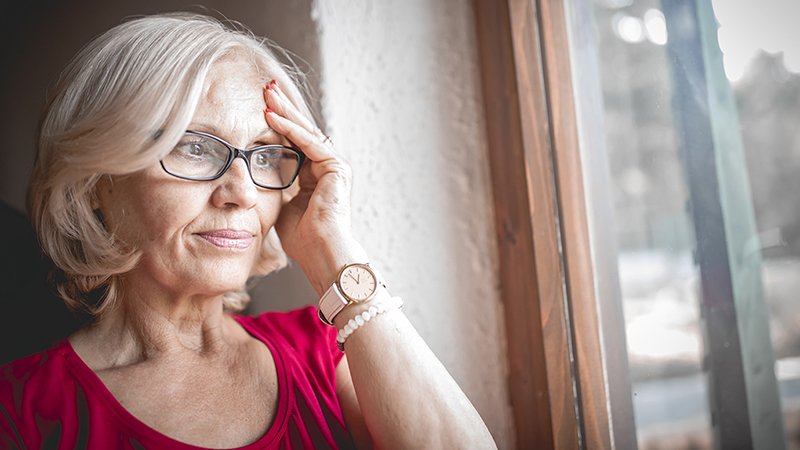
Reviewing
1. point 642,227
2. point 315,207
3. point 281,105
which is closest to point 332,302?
point 315,207

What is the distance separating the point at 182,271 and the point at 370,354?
0.44m

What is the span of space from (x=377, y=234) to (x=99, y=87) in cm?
79

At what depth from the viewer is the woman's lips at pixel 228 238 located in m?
0.91

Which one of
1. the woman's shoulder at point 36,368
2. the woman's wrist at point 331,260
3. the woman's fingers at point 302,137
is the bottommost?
the woman's shoulder at point 36,368

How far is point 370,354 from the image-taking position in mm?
921

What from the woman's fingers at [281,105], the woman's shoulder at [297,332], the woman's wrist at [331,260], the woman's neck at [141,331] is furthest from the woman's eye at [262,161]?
the woman's shoulder at [297,332]

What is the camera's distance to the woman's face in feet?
2.84

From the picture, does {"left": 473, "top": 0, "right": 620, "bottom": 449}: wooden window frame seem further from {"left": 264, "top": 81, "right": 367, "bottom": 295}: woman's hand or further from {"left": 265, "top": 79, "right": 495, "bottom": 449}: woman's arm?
{"left": 264, "top": 81, "right": 367, "bottom": 295}: woman's hand

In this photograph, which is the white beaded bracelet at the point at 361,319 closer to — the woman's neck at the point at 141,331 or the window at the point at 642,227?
the woman's neck at the point at 141,331

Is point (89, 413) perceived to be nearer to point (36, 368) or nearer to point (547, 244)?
point (36, 368)

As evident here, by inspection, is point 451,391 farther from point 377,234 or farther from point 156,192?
point 156,192

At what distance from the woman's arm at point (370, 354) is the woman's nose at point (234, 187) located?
0.49ft

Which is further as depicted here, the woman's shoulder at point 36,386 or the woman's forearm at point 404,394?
the woman's forearm at point 404,394

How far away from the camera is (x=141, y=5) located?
114cm
